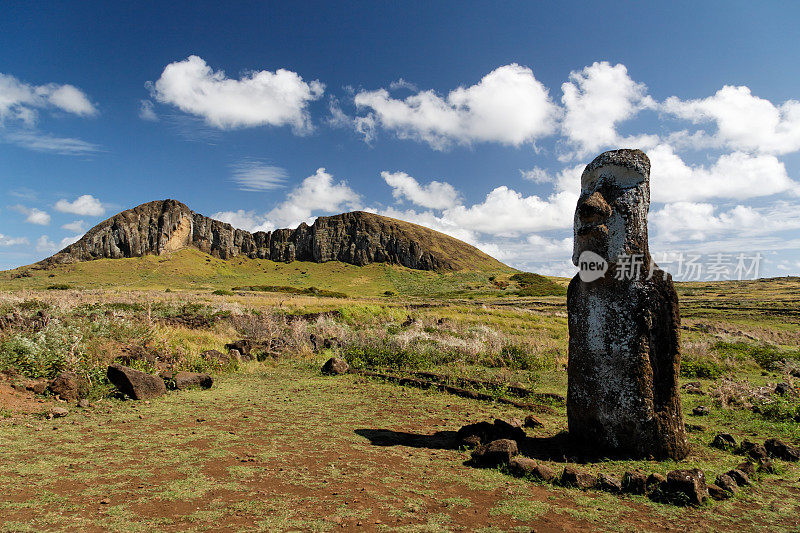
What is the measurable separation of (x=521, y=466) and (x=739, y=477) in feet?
7.89

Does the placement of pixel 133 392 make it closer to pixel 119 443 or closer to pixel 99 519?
pixel 119 443

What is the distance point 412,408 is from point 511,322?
18906 millimetres

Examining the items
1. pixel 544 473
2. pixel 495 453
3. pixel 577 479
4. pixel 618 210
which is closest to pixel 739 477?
pixel 577 479

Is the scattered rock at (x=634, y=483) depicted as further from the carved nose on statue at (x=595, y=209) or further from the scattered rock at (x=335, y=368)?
the scattered rock at (x=335, y=368)

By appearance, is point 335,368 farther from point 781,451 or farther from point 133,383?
point 781,451

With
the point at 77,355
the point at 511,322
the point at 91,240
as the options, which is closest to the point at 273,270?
the point at 91,240

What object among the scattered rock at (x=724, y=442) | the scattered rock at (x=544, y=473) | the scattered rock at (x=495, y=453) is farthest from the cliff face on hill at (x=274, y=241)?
the scattered rock at (x=544, y=473)

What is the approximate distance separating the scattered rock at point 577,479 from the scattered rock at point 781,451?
3.05 m

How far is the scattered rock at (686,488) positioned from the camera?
13.6 feet

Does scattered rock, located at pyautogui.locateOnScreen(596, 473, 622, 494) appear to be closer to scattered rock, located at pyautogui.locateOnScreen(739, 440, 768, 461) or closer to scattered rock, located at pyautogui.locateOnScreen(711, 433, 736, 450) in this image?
scattered rock, located at pyautogui.locateOnScreen(739, 440, 768, 461)

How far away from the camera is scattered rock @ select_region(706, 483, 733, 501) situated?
14.0 ft

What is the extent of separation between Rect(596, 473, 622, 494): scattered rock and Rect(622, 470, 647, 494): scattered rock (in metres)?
0.07

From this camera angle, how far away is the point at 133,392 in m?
7.87

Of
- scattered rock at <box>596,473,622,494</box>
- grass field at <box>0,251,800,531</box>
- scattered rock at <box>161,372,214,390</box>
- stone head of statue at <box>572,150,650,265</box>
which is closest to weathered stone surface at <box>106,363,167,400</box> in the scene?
grass field at <box>0,251,800,531</box>
